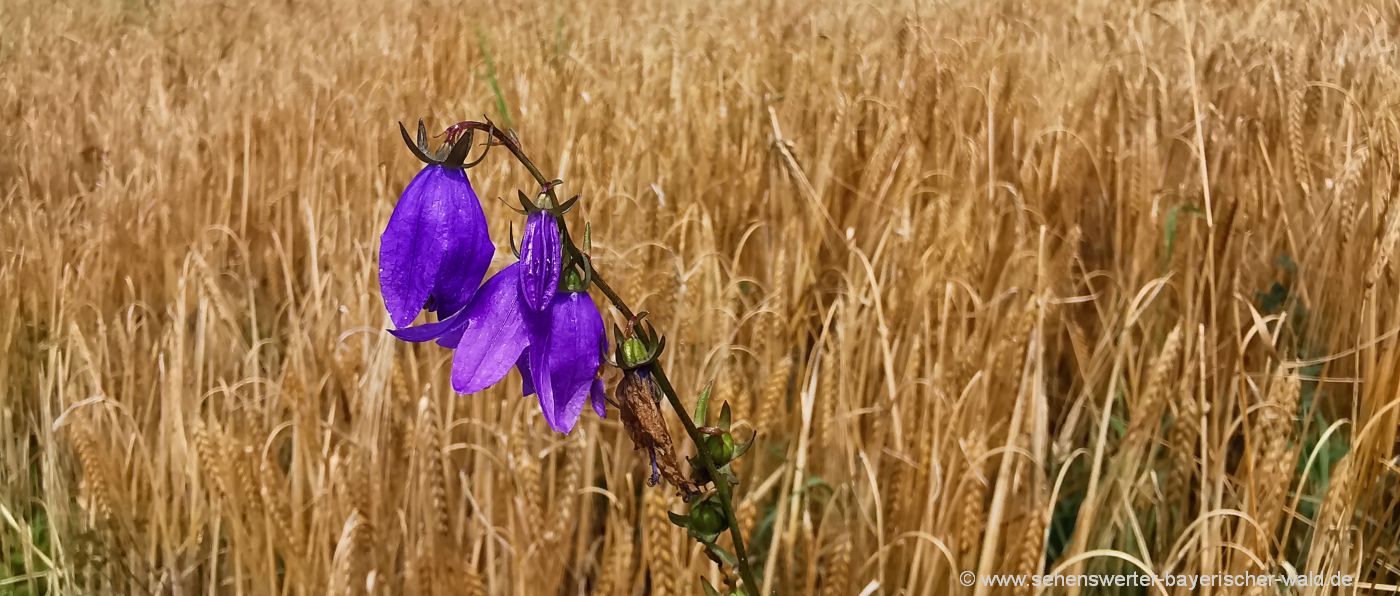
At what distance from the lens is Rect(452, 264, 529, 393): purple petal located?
1.66 feet

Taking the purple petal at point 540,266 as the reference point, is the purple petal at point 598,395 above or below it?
below

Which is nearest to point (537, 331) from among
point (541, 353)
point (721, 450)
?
point (541, 353)

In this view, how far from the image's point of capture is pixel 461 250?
507 millimetres

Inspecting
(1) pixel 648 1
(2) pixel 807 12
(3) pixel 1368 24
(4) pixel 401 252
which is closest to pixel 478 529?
(4) pixel 401 252

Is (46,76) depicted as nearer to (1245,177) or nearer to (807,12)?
(807,12)

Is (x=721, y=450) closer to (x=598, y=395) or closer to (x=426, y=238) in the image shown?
(x=598, y=395)

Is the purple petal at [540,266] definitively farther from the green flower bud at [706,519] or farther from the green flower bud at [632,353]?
the green flower bud at [706,519]

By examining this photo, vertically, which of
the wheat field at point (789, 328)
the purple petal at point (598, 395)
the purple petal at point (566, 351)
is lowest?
the wheat field at point (789, 328)

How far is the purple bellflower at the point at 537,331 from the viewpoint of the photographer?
0.50 meters

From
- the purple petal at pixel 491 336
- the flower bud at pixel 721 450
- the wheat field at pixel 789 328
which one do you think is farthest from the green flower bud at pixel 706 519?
the wheat field at pixel 789 328

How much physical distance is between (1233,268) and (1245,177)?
0.65 ft

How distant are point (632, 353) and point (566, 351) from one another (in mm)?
37

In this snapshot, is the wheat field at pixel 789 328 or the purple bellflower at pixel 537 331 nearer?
the purple bellflower at pixel 537 331

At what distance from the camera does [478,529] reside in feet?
3.47
